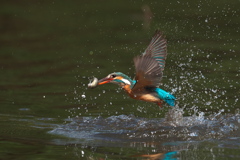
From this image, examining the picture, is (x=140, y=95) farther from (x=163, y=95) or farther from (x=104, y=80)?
(x=104, y=80)

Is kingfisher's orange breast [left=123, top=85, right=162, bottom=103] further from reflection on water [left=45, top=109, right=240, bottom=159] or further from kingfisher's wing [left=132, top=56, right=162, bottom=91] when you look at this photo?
reflection on water [left=45, top=109, right=240, bottom=159]

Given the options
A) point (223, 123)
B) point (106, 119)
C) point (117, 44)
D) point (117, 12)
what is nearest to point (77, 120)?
point (106, 119)

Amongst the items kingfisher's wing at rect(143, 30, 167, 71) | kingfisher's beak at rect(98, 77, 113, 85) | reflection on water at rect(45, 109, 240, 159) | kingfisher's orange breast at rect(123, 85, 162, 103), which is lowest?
reflection on water at rect(45, 109, 240, 159)

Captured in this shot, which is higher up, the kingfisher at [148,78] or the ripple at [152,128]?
the kingfisher at [148,78]

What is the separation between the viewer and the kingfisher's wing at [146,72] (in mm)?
5970

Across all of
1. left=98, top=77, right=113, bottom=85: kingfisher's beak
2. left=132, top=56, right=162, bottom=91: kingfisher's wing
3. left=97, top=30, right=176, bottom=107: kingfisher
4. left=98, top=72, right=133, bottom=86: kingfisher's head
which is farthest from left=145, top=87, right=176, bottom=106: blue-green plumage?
left=98, top=77, right=113, bottom=85: kingfisher's beak

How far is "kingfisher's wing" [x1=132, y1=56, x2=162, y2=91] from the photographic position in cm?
597

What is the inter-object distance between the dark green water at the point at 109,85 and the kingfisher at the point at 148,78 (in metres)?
0.34

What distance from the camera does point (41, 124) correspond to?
265 inches

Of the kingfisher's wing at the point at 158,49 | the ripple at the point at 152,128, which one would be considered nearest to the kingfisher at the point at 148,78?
the kingfisher's wing at the point at 158,49

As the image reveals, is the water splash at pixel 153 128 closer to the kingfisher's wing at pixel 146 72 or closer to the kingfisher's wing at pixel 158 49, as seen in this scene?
the kingfisher's wing at pixel 146 72

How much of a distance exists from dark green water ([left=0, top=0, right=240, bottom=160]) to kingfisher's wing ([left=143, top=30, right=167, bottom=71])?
25.4 inches

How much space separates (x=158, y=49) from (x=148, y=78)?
60 cm

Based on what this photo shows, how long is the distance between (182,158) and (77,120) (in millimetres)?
2312
